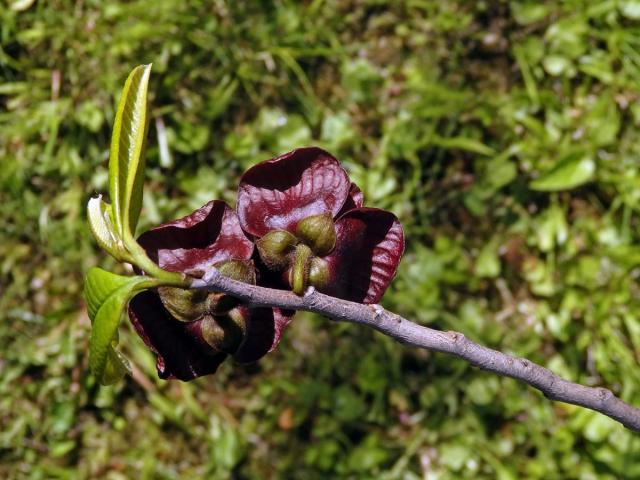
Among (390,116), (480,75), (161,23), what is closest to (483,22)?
(480,75)

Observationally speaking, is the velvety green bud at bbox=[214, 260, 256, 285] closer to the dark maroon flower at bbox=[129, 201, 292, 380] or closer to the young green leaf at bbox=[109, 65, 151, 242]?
the dark maroon flower at bbox=[129, 201, 292, 380]

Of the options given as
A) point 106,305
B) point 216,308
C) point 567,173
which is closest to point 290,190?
point 216,308

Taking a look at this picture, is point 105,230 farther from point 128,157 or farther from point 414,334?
point 414,334

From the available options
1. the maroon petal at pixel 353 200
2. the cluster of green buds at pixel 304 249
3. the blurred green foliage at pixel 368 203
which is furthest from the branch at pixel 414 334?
the blurred green foliage at pixel 368 203

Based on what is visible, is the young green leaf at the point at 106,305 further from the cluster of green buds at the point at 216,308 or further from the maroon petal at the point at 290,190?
the maroon petal at the point at 290,190

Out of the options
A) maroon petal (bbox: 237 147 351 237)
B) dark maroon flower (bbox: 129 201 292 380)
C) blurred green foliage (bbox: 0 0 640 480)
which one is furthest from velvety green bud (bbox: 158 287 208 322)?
blurred green foliage (bbox: 0 0 640 480)
